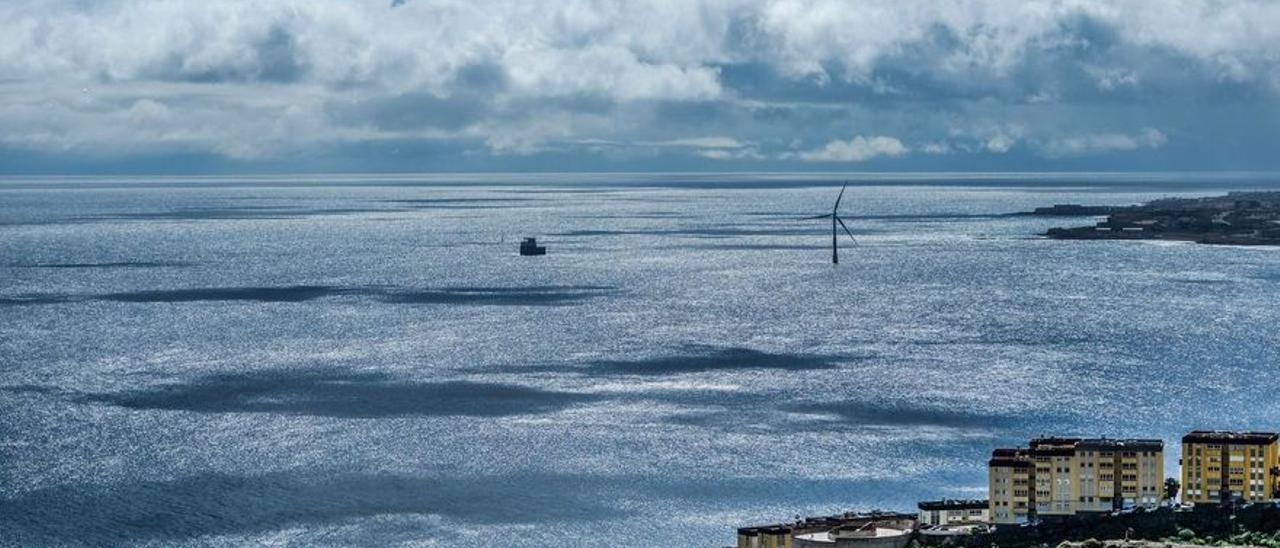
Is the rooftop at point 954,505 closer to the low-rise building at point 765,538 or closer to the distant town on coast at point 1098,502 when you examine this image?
the distant town on coast at point 1098,502

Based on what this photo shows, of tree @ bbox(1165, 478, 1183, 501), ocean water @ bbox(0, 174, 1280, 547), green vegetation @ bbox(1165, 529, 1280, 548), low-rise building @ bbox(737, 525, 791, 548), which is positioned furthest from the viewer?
ocean water @ bbox(0, 174, 1280, 547)

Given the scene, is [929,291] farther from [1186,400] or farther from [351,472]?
[351,472]

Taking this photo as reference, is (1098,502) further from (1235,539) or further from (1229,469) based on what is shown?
(1235,539)

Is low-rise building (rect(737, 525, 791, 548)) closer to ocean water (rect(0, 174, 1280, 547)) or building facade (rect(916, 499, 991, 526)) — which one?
building facade (rect(916, 499, 991, 526))

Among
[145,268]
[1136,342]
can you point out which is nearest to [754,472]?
[1136,342]

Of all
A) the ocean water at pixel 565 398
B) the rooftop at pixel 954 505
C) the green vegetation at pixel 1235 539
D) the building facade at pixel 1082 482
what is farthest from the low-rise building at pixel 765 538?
the green vegetation at pixel 1235 539

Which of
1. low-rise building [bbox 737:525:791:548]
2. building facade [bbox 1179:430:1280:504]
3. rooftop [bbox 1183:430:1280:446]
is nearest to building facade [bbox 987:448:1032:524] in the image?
building facade [bbox 1179:430:1280:504]
